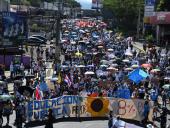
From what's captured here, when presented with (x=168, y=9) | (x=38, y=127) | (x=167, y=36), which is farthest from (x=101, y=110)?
(x=168, y=9)

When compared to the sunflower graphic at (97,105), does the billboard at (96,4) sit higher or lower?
higher

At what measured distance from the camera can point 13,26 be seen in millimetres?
44875

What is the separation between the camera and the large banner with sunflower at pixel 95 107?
1042 inches

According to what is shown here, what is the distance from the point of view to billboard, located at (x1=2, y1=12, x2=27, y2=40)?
44594mm

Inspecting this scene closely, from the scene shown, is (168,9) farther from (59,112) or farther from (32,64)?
(59,112)

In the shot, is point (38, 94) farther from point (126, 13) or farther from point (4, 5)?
point (126, 13)

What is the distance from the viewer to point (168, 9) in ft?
256

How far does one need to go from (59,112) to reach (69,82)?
5.83 m

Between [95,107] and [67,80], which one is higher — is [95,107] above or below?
below

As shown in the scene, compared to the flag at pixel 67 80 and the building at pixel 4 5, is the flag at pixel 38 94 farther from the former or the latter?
the building at pixel 4 5

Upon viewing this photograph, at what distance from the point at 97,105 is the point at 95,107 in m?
0.14

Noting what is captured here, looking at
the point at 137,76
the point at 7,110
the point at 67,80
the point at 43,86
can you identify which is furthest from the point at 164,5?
the point at 7,110

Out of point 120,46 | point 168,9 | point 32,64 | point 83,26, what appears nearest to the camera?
point 32,64

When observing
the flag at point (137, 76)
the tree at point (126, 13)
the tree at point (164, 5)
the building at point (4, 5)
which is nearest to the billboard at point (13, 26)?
the flag at point (137, 76)
